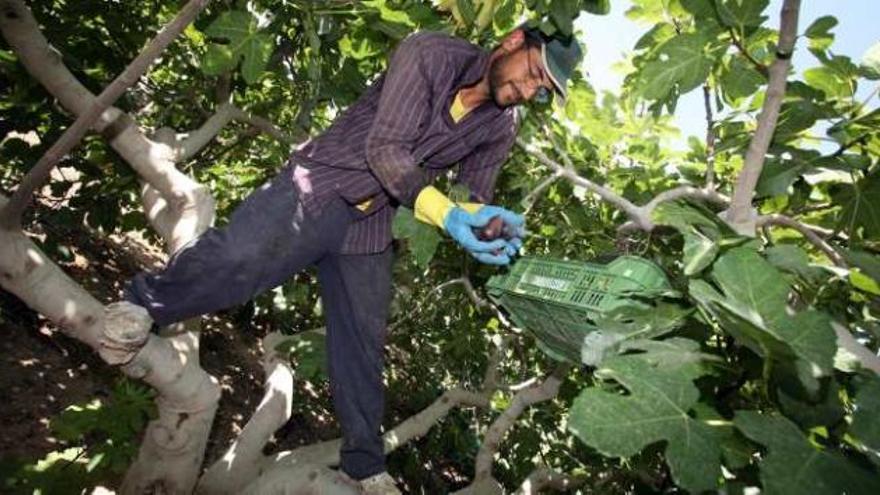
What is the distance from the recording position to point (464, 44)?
2584 mm

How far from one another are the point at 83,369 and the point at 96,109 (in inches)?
153

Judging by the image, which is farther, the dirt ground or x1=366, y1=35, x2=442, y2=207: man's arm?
the dirt ground

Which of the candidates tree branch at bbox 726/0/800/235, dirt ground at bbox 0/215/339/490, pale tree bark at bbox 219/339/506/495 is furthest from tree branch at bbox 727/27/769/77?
dirt ground at bbox 0/215/339/490

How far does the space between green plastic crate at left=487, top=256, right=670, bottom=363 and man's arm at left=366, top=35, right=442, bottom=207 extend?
0.55m

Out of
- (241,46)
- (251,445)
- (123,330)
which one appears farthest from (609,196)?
(251,445)

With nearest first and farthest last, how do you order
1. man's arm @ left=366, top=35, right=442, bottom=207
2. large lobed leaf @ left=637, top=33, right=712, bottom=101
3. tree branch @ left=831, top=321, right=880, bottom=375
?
tree branch @ left=831, top=321, right=880, bottom=375 → large lobed leaf @ left=637, top=33, right=712, bottom=101 → man's arm @ left=366, top=35, right=442, bottom=207

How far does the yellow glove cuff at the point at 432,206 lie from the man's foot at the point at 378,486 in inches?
52.0

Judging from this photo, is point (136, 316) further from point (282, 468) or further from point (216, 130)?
point (216, 130)

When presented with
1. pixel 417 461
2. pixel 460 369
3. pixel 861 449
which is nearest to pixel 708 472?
pixel 861 449

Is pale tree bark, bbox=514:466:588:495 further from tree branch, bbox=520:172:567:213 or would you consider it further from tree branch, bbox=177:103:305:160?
tree branch, bbox=177:103:305:160

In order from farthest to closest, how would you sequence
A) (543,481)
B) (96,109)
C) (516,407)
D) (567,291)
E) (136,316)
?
(543,481) < (516,407) < (136,316) < (567,291) < (96,109)

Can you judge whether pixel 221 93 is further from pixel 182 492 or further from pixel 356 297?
pixel 182 492

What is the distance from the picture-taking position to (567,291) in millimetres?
2068

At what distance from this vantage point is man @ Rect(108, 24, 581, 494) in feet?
7.92
